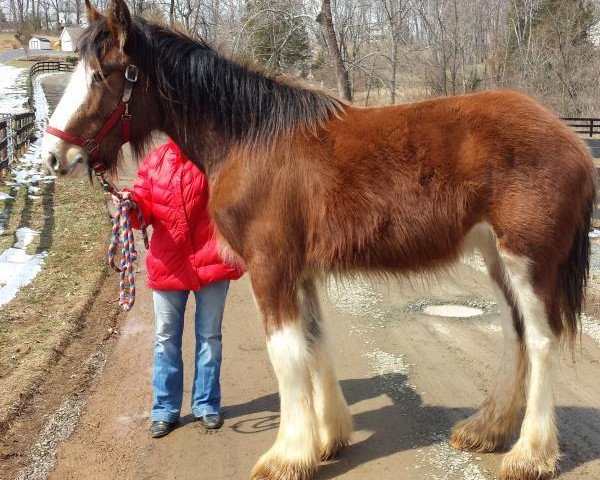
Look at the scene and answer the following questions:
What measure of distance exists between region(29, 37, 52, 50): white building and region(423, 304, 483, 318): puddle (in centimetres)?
7826

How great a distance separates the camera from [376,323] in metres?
5.63

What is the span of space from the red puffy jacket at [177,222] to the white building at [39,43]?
79006mm

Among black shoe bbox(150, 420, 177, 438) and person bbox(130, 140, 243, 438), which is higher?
person bbox(130, 140, 243, 438)

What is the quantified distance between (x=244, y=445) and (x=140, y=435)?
25.9 inches

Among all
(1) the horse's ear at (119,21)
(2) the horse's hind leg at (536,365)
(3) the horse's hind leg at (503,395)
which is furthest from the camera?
(3) the horse's hind leg at (503,395)

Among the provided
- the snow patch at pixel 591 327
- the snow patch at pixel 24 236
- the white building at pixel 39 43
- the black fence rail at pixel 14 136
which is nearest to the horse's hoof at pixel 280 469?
the snow patch at pixel 591 327

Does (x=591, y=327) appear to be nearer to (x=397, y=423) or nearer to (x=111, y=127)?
(x=397, y=423)

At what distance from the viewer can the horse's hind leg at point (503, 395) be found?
11.7ft

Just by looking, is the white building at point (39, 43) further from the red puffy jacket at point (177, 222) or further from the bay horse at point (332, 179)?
the bay horse at point (332, 179)

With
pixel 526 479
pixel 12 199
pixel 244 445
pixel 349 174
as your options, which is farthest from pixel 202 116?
pixel 12 199

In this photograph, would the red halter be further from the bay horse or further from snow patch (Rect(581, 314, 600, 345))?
snow patch (Rect(581, 314, 600, 345))

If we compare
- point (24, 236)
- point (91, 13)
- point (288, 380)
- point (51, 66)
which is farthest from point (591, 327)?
point (51, 66)

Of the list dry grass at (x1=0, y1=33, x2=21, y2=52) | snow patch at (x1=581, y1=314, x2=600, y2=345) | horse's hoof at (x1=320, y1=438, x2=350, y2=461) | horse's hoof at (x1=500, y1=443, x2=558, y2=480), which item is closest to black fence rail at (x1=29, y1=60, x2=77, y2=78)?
dry grass at (x1=0, y1=33, x2=21, y2=52)

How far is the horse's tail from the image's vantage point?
3289 millimetres
